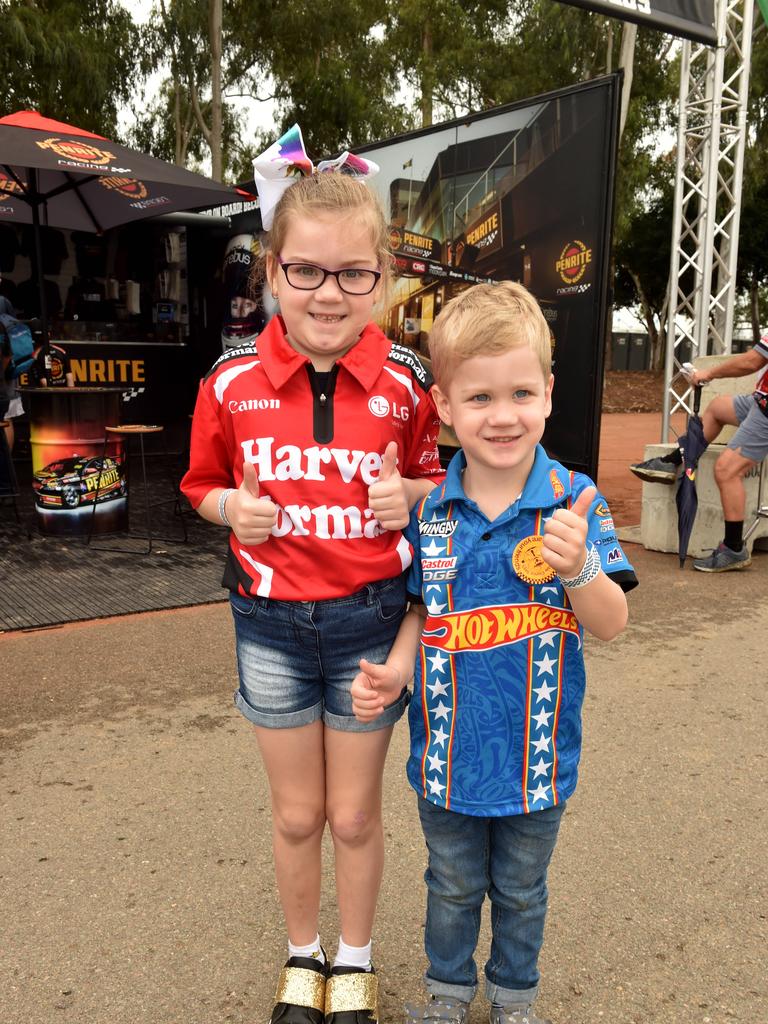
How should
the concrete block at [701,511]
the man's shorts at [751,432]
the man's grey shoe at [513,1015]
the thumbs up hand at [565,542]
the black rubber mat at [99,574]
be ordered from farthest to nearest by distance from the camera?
the concrete block at [701,511]
the man's shorts at [751,432]
the black rubber mat at [99,574]
the man's grey shoe at [513,1015]
the thumbs up hand at [565,542]

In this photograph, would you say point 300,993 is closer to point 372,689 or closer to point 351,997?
point 351,997

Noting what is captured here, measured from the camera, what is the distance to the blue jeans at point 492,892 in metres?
1.71

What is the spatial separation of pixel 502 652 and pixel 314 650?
378 millimetres

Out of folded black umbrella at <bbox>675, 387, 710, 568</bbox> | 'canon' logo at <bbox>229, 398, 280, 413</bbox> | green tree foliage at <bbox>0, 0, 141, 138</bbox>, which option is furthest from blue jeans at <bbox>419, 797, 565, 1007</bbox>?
green tree foliage at <bbox>0, 0, 141, 138</bbox>

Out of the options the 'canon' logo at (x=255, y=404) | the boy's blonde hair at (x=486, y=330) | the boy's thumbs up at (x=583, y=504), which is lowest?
the boy's thumbs up at (x=583, y=504)

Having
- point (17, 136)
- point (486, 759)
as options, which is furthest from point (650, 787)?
point (17, 136)

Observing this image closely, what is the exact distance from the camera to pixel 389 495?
166 cm

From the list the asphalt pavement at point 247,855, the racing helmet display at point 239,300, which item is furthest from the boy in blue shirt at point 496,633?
the racing helmet display at point 239,300

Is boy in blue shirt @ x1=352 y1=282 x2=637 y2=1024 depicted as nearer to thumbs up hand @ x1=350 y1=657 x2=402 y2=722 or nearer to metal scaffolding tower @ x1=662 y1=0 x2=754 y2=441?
thumbs up hand @ x1=350 y1=657 x2=402 y2=722

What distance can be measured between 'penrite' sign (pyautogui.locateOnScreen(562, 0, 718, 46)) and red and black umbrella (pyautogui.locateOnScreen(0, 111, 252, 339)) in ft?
10.8

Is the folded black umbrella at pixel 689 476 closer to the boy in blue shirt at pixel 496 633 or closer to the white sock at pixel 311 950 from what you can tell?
the boy in blue shirt at pixel 496 633

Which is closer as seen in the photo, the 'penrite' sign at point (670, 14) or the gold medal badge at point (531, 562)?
the gold medal badge at point (531, 562)

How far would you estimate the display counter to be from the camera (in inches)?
251

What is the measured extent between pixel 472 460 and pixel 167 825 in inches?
65.0
